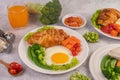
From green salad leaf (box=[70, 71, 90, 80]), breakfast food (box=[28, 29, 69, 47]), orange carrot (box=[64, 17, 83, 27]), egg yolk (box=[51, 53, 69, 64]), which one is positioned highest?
orange carrot (box=[64, 17, 83, 27])

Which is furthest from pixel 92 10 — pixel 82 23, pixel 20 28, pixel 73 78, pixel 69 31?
pixel 73 78

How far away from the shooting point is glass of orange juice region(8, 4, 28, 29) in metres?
1.35

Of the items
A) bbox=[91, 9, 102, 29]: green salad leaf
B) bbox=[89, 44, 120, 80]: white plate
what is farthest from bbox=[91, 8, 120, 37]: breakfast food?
bbox=[89, 44, 120, 80]: white plate

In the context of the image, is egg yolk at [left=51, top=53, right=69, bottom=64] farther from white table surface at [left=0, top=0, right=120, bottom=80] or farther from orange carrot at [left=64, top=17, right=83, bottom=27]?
orange carrot at [left=64, top=17, right=83, bottom=27]

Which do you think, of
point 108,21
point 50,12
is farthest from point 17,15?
point 108,21

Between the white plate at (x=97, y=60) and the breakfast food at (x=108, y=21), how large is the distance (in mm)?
121

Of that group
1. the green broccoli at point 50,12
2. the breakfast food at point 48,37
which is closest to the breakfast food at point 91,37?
the breakfast food at point 48,37

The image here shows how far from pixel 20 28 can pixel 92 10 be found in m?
0.51

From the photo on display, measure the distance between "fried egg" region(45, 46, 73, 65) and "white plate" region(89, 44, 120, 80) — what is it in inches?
4.3

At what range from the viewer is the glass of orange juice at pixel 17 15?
1.35 metres

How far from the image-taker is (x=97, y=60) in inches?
44.8

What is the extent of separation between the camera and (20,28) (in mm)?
1392

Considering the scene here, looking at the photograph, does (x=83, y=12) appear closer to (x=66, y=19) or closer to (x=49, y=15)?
(x=66, y=19)

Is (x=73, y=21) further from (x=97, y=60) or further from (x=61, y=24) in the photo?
(x=97, y=60)
